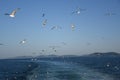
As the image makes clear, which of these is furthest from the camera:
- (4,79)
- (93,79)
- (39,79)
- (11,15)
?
(4,79)

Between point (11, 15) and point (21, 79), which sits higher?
point (11, 15)

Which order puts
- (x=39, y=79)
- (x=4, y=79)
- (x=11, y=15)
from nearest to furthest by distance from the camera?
(x=11, y=15) < (x=39, y=79) < (x=4, y=79)

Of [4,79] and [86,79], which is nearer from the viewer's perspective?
[86,79]

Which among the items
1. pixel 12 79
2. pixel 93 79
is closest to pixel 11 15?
pixel 93 79

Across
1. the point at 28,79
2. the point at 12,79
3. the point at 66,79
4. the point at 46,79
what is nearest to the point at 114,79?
the point at 66,79

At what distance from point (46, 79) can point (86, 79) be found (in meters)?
9.97

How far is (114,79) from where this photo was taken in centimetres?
5731

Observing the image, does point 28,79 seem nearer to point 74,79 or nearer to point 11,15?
point 74,79

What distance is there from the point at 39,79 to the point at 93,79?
13400 mm

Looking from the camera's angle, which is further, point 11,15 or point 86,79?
point 86,79

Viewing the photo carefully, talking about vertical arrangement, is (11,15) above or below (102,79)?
above

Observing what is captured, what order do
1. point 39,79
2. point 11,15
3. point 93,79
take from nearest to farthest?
point 11,15
point 93,79
point 39,79

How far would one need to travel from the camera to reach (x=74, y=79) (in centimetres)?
5834

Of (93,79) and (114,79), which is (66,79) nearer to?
(93,79)
